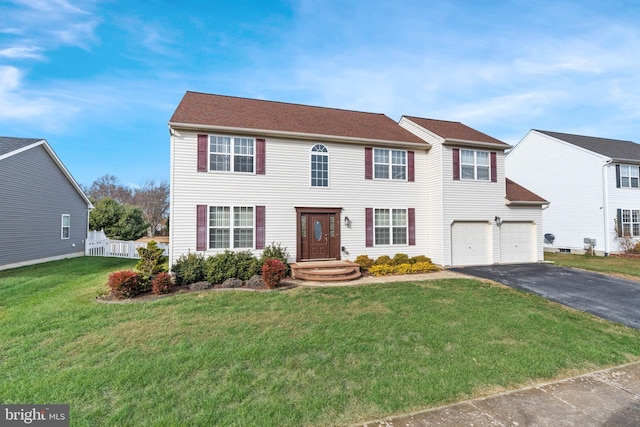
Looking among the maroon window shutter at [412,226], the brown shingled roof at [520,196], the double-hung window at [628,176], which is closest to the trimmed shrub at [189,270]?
the maroon window shutter at [412,226]

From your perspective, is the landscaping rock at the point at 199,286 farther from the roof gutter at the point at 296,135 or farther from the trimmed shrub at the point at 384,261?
the trimmed shrub at the point at 384,261

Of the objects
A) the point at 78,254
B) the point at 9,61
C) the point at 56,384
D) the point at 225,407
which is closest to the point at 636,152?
the point at 225,407

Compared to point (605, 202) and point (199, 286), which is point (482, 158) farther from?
point (199, 286)

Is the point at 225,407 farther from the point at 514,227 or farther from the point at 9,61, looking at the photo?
the point at 9,61

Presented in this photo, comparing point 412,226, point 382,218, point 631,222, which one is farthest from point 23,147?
point 631,222

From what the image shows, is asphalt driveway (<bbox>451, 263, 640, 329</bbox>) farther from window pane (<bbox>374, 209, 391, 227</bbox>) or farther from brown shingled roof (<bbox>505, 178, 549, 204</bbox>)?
window pane (<bbox>374, 209, 391, 227</bbox>)

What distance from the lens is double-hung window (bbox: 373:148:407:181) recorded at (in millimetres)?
12578

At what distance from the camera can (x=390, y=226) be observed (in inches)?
496

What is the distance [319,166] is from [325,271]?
4486 millimetres

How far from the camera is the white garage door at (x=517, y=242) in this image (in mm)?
13195

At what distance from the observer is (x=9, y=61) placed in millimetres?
11289

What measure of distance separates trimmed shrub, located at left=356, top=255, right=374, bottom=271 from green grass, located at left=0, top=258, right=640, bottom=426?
3.81 meters

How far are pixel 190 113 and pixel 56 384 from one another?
9618mm

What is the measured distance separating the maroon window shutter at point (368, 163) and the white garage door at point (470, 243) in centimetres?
443
